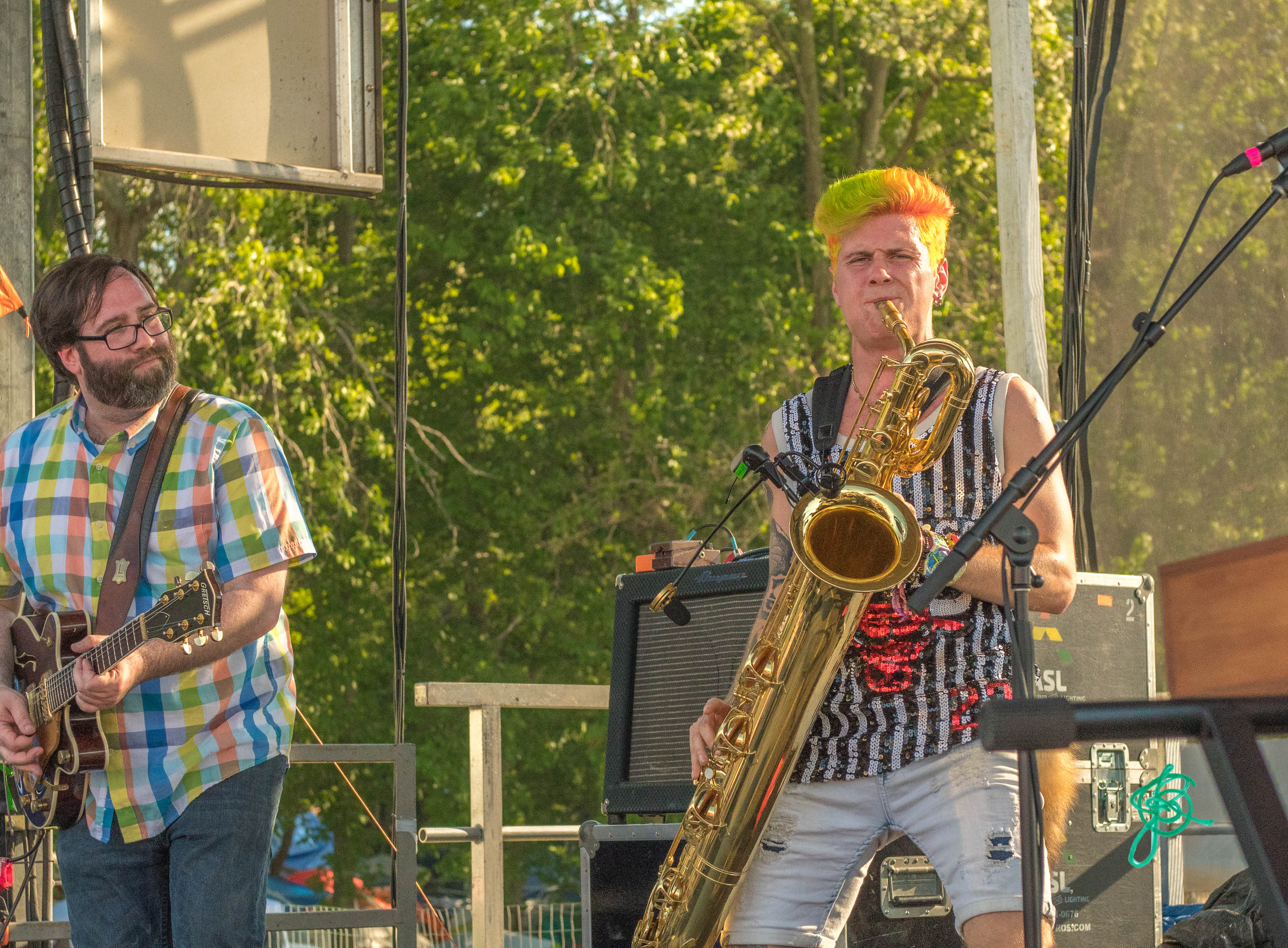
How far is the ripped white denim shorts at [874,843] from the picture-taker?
2.34 m

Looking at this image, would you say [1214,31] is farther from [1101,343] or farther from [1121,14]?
[1101,343]

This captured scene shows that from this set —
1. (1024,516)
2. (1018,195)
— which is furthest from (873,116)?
(1024,516)

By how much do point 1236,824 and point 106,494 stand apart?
2653 mm

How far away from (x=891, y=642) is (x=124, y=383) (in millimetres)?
1754

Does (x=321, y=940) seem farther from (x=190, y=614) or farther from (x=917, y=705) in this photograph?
(x=917, y=705)

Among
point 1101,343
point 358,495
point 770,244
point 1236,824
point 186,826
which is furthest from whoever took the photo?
point 770,244

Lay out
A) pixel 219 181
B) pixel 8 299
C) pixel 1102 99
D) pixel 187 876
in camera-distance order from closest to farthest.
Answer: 1. pixel 187 876
2. pixel 8 299
3. pixel 219 181
4. pixel 1102 99

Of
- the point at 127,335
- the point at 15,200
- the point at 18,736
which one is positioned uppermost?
the point at 15,200

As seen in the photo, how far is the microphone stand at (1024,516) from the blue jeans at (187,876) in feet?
4.84

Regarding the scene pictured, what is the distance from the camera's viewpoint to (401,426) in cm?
497

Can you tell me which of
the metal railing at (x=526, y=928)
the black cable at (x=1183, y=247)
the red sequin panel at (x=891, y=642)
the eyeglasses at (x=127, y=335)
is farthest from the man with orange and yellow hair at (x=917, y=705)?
the metal railing at (x=526, y=928)

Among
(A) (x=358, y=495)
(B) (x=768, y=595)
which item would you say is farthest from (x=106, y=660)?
(A) (x=358, y=495)

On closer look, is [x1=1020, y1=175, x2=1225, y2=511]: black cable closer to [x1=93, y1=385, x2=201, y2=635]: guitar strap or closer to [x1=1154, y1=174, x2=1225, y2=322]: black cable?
[x1=1154, y1=174, x2=1225, y2=322]: black cable

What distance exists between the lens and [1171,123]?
15.7ft
